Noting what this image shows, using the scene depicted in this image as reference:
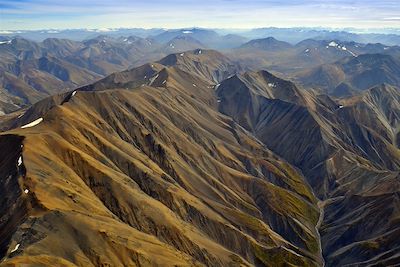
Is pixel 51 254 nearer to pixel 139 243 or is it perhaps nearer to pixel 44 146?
pixel 139 243

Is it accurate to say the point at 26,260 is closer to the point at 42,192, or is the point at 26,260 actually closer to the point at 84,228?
the point at 84,228

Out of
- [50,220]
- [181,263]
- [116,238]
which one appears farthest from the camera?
[181,263]

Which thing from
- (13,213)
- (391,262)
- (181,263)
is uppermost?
(13,213)

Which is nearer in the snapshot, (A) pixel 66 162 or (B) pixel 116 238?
(B) pixel 116 238

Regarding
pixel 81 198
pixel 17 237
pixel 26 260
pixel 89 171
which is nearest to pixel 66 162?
pixel 89 171

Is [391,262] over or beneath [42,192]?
beneath

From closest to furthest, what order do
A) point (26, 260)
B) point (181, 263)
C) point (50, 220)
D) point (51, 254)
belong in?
point (26, 260) → point (51, 254) → point (50, 220) → point (181, 263)

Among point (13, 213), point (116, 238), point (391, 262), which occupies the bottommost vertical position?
point (391, 262)

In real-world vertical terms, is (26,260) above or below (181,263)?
above

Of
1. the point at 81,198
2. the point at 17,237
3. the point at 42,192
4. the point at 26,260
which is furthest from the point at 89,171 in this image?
the point at 26,260
